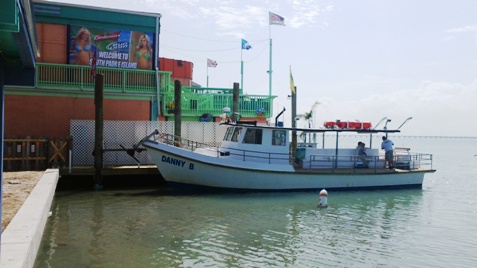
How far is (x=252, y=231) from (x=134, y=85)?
1281cm

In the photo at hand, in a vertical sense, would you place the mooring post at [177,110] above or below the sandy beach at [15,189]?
above

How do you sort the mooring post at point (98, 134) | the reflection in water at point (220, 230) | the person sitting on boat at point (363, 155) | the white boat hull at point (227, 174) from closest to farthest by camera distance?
1. the reflection in water at point (220, 230)
2. the white boat hull at point (227, 174)
3. the mooring post at point (98, 134)
4. the person sitting on boat at point (363, 155)

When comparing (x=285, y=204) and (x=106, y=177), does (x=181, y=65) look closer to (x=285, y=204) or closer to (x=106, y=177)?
(x=106, y=177)

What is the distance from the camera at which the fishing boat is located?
1948 cm

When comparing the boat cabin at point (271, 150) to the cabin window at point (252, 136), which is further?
the cabin window at point (252, 136)

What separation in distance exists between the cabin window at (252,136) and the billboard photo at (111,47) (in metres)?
7.19

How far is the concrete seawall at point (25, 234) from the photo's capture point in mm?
7133

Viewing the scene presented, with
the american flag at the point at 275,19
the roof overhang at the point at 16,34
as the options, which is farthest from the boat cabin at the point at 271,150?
the roof overhang at the point at 16,34

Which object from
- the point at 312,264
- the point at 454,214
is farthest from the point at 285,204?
the point at 312,264

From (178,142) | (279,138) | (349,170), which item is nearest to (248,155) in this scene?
(279,138)

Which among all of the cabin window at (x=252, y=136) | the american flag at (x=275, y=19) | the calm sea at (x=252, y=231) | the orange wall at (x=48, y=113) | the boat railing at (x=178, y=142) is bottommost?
the calm sea at (x=252, y=231)

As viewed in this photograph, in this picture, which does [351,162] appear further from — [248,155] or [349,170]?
[248,155]

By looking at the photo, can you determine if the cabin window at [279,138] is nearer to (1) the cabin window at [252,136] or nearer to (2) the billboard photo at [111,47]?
(1) the cabin window at [252,136]

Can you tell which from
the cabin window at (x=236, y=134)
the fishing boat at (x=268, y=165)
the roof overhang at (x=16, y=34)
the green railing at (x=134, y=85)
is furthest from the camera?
the green railing at (x=134, y=85)
